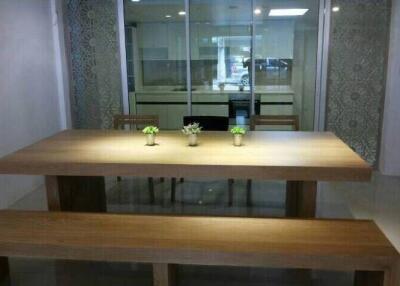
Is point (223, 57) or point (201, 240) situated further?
point (223, 57)

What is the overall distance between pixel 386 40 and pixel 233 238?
347 cm

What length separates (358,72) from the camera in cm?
444

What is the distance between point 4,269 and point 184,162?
1330 mm

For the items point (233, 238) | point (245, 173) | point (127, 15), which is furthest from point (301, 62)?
point (233, 238)

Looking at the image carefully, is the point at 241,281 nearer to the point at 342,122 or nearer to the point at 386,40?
the point at 342,122

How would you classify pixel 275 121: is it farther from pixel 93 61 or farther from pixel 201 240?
pixel 93 61

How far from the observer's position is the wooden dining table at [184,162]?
7.33 feet

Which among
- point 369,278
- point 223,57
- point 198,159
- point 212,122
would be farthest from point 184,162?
point 223,57

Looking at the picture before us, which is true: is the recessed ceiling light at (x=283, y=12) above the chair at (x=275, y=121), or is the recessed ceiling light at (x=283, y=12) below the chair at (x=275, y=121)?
above

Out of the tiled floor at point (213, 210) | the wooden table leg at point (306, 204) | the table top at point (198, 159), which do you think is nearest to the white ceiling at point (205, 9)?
the tiled floor at point (213, 210)

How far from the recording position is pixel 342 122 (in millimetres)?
4594

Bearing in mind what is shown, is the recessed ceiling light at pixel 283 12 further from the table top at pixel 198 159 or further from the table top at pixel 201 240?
the table top at pixel 201 240

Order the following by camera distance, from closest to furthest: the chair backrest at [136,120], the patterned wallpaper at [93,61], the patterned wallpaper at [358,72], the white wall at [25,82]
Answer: the white wall at [25,82], the chair backrest at [136,120], the patterned wallpaper at [358,72], the patterned wallpaper at [93,61]

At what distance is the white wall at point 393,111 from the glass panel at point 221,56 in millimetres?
1613
